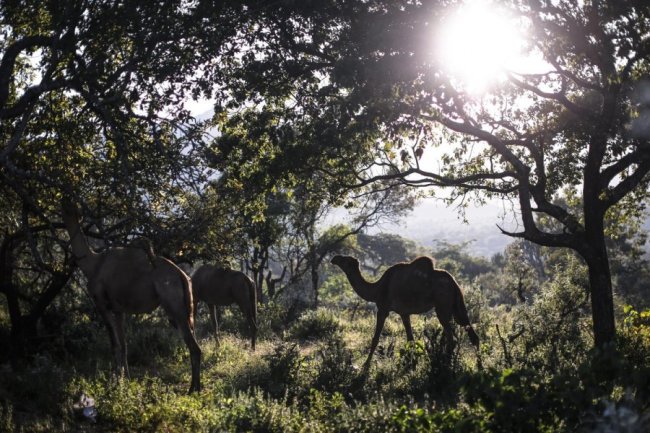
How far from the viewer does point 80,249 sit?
1126 centimetres

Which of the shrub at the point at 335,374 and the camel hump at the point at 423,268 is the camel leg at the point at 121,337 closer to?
the shrub at the point at 335,374

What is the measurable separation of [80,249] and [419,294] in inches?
250

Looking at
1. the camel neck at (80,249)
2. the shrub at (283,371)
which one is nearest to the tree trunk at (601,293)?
the shrub at (283,371)

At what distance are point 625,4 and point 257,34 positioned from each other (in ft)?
20.1

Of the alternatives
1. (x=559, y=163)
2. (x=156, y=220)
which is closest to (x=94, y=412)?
(x=156, y=220)

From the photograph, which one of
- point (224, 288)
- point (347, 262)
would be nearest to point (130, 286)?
point (347, 262)

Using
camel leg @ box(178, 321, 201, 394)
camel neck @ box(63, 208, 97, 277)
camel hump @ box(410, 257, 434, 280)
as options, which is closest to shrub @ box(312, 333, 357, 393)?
camel leg @ box(178, 321, 201, 394)

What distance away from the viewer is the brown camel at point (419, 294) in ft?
41.6

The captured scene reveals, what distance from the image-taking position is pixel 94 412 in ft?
26.3

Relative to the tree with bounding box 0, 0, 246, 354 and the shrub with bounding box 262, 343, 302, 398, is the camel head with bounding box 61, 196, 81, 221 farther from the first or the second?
the shrub with bounding box 262, 343, 302, 398

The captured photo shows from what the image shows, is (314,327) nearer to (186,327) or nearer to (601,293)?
(601,293)

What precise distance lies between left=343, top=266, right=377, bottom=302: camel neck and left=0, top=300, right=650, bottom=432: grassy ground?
127 centimetres

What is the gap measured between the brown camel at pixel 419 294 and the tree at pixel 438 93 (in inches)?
69.8

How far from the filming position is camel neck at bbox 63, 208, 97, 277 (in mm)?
11078
